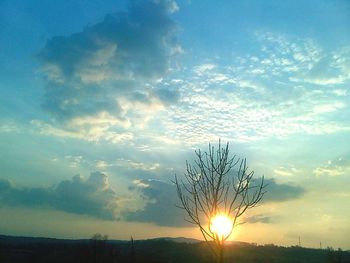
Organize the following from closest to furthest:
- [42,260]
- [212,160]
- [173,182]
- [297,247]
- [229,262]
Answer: [212,160]
[173,182]
[229,262]
[42,260]
[297,247]

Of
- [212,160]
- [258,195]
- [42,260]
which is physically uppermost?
[212,160]

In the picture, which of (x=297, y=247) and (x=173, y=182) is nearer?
(x=173, y=182)

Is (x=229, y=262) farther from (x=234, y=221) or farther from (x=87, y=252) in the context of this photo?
(x=234, y=221)

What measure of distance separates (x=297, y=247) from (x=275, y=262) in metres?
61.6

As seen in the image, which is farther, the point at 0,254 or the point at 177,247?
the point at 177,247

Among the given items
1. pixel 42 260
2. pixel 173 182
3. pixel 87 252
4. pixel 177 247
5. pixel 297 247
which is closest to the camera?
pixel 173 182

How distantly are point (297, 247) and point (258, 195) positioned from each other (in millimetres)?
155555

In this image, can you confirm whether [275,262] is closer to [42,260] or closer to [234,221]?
[42,260]

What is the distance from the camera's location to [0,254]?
70.9 meters

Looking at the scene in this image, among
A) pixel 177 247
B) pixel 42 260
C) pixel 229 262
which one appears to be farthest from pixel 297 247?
pixel 42 260

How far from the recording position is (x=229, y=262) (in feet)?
270

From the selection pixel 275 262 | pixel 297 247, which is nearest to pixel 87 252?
pixel 275 262

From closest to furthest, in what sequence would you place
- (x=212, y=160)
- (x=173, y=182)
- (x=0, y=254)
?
(x=212, y=160)
(x=173, y=182)
(x=0, y=254)

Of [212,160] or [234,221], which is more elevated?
[212,160]
